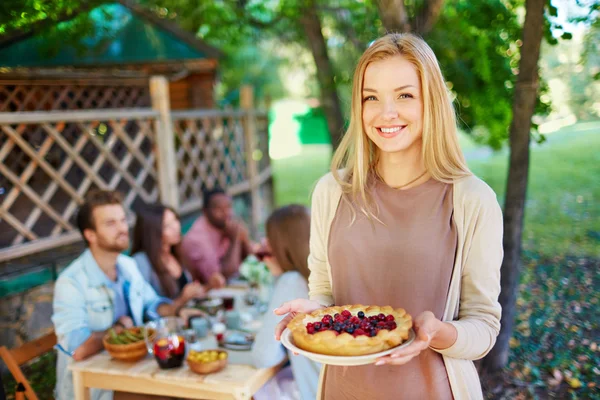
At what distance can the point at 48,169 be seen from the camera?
4.84 metres

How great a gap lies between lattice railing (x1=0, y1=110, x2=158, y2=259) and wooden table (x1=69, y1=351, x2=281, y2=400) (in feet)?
6.11

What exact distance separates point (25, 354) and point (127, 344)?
2.21 feet

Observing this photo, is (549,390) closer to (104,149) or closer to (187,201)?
(104,149)

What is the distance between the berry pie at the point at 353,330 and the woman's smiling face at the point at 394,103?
524 millimetres

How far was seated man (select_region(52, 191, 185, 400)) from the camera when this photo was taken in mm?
3047

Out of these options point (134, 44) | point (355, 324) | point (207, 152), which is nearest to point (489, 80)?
point (355, 324)

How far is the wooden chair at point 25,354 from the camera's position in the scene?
2.86m

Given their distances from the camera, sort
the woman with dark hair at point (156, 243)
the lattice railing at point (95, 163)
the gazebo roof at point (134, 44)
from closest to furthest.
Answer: the woman with dark hair at point (156, 243), the lattice railing at point (95, 163), the gazebo roof at point (134, 44)

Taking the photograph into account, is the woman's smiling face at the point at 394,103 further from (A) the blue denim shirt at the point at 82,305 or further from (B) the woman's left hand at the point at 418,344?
(A) the blue denim shirt at the point at 82,305

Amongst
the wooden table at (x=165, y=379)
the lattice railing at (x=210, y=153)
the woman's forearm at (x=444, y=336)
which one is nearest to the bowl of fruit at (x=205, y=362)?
the wooden table at (x=165, y=379)

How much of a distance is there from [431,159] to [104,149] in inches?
183

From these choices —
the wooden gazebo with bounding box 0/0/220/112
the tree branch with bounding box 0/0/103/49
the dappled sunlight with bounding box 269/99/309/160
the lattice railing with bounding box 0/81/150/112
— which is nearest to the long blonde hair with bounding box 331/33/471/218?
the tree branch with bounding box 0/0/103/49

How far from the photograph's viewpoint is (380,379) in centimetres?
176

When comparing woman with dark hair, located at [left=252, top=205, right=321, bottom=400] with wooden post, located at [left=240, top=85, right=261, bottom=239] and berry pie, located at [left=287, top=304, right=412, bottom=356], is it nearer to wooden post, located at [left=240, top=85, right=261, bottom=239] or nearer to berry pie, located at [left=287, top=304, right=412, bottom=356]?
berry pie, located at [left=287, top=304, right=412, bottom=356]
